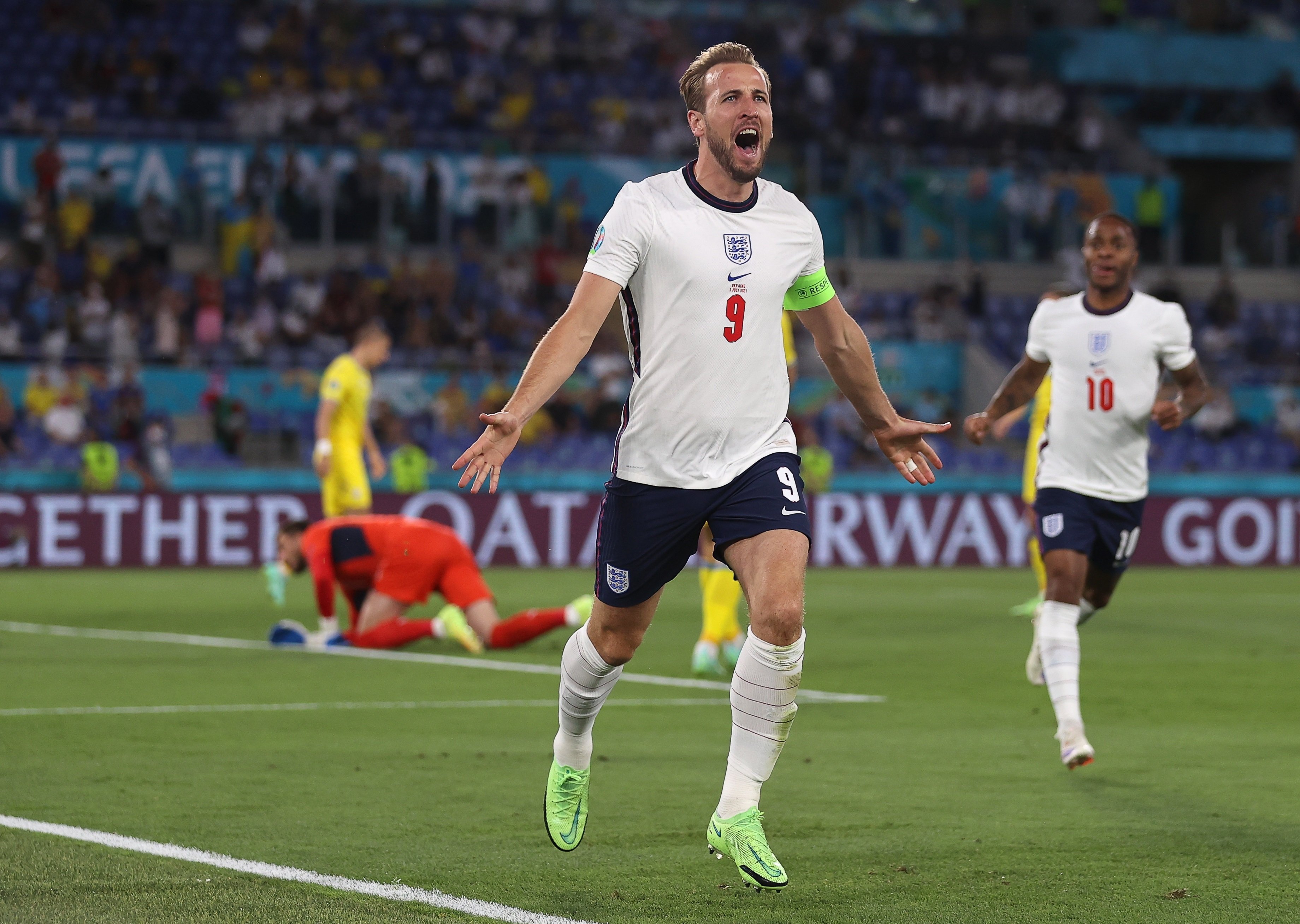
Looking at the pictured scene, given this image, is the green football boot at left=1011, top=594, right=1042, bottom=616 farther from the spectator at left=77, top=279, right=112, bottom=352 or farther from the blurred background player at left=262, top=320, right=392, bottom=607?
the spectator at left=77, top=279, right=112, bottom=352

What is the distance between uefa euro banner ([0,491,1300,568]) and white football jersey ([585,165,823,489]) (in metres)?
15.0

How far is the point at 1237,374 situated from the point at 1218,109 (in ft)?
33.8

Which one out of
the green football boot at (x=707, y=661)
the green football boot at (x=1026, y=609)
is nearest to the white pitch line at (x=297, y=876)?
the green football boot at (x=707, y=661)

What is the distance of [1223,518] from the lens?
2517 centimetres

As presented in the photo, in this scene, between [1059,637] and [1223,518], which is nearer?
[1059,637]

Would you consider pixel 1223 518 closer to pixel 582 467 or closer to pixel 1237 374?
pixel 1237 374

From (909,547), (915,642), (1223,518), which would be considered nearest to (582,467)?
(909,547)

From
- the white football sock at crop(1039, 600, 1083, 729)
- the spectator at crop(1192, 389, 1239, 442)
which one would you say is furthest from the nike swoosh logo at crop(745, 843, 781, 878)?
the spectator at crop(1192, 389, 1239, 442)

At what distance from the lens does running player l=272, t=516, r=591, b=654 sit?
12484mm

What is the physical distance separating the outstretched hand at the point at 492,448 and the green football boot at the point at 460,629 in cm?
769

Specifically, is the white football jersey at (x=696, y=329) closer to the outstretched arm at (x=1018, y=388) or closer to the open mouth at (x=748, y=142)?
the open mouth at (x=748, y=142)

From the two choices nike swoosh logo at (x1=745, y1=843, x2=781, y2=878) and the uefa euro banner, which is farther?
the uefa euro banner

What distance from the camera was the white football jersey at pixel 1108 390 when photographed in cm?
863

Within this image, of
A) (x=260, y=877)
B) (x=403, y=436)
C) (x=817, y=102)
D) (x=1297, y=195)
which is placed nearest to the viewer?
(x=260, y=877)
